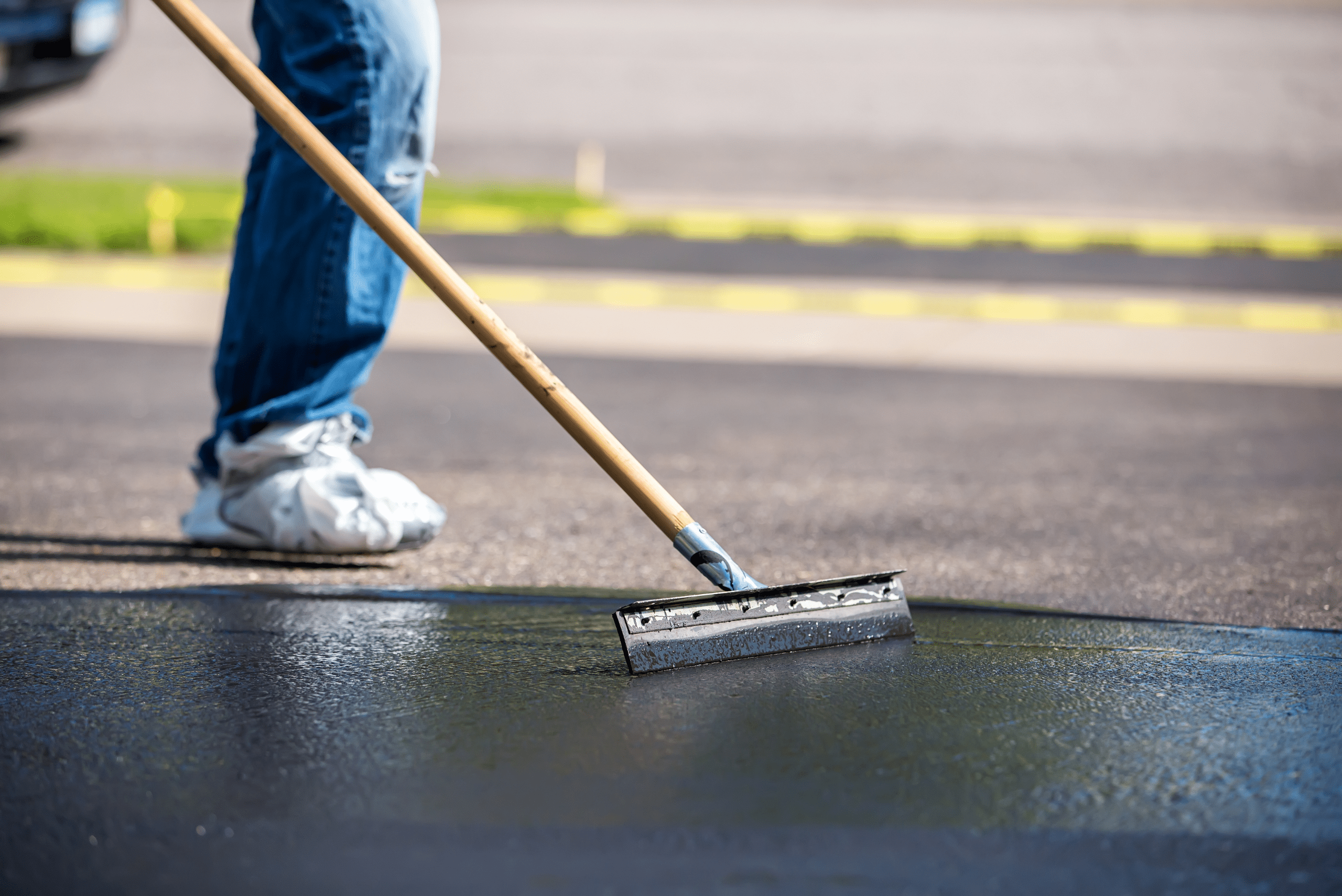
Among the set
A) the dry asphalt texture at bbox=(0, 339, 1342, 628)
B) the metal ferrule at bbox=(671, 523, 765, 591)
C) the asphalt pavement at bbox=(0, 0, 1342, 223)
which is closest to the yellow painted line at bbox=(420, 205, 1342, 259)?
the asphalt pavement at bbox=(0, 0, 1342, 223)

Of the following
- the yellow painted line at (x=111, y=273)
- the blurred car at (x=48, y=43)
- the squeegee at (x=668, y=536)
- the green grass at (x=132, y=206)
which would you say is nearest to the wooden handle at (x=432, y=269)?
the squeegee at (x=668, y=536)

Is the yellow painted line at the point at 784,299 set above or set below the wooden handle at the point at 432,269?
below

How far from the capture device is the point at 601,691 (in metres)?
1.90

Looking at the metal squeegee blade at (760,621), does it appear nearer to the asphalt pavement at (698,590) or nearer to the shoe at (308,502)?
the asphalt pavement at (698,590)

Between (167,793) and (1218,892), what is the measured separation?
106 cm

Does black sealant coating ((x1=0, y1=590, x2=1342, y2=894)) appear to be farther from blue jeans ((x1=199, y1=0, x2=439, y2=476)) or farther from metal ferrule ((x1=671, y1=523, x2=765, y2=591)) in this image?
blue jeans ((x1=199, y1=0, x2=439, y2=476))

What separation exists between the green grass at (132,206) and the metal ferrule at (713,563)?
6.20 metres

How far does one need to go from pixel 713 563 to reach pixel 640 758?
47cm

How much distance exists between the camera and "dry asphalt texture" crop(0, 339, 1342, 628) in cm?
255

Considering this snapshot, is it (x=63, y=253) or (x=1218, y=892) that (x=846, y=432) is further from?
(x=63, y=253)

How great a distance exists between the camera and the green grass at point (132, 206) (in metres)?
7.59

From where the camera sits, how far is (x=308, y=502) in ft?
8.34

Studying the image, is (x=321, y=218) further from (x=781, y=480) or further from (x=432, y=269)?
(x=781, y=480)

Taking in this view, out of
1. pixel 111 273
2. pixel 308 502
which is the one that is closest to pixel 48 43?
pixel 111 273
